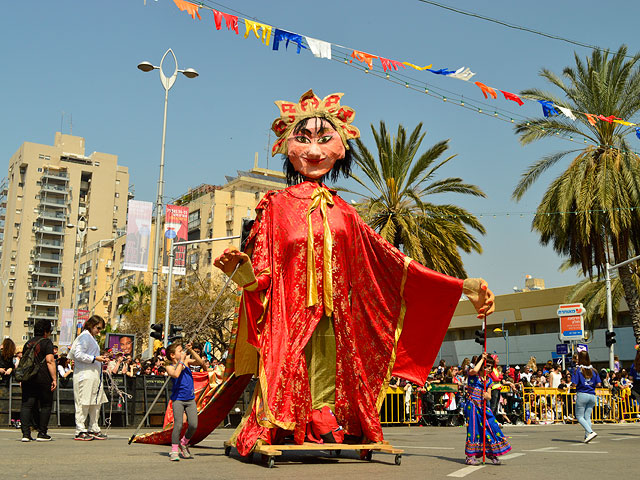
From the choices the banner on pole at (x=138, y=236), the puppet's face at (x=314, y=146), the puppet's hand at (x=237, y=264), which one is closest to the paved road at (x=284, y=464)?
the puppet's hand at (x=237, y=264)

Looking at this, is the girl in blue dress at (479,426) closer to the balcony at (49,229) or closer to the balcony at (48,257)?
the balcony at (48,257)

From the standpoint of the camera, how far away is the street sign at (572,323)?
2492 centimetres

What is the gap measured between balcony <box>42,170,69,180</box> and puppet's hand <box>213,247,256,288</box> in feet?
260

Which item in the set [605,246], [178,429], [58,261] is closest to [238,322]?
[178,429]

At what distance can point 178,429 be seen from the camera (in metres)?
8.10

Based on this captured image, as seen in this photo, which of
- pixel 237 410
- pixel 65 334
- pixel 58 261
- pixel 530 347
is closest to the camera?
pixel 237 410

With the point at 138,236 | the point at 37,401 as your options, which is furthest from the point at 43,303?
the point at 37,401

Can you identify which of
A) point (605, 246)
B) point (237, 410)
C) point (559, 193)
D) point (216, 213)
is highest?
point (216, 213)

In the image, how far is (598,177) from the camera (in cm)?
2191

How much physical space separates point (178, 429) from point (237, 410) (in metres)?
9.72

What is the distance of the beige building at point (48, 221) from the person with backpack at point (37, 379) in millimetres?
72259

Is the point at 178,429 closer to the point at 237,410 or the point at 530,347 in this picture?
the point at 237,410

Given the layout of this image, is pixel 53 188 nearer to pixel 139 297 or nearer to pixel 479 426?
pixel 139 297

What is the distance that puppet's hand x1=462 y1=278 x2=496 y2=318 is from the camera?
8117 millimetres
